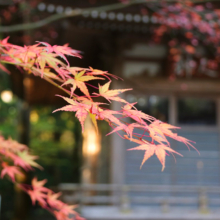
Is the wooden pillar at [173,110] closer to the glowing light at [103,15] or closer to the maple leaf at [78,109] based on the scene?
the glowing light at [103,15]

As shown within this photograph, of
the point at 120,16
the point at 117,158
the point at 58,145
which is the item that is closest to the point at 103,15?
the point at 120,16

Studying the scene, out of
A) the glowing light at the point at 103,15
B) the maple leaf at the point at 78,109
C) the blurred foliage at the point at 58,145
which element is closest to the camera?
the maple leaf at the point at 78,109

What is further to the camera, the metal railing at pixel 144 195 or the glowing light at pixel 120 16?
the metal railing at pixel 144 195

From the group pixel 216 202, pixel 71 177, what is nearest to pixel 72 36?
pixel 216 202

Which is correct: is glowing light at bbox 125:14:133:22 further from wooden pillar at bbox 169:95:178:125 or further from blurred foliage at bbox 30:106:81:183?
blurred foliage at bbox 30:106:81:183

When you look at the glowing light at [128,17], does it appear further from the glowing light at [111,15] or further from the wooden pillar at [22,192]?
the wooden pillar at [22,192]

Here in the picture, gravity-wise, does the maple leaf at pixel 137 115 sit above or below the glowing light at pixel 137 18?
below

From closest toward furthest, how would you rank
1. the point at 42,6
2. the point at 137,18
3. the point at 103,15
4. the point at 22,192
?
the point at 42,6, the point at 103,15, the point at 137,18, the point at 22,192

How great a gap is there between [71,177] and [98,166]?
7.04 metres

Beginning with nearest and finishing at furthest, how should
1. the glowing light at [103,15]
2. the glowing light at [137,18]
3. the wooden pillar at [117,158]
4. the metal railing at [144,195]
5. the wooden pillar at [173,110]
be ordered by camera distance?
the glowing light at [103,15] < the glowing light at [137,18] < the metal railing at [144,195] < the wooden pillar at [117,158] < the wooden pillar at [173,110]

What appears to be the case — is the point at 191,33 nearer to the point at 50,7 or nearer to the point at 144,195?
the point at 50,7

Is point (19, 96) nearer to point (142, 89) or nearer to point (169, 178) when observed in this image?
point (142, 89)

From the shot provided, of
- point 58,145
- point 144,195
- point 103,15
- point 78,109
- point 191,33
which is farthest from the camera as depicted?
point 58,145

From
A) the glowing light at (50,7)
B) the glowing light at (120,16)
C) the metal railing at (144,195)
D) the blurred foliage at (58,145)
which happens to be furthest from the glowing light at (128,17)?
the blurred foliage at (58,145)
